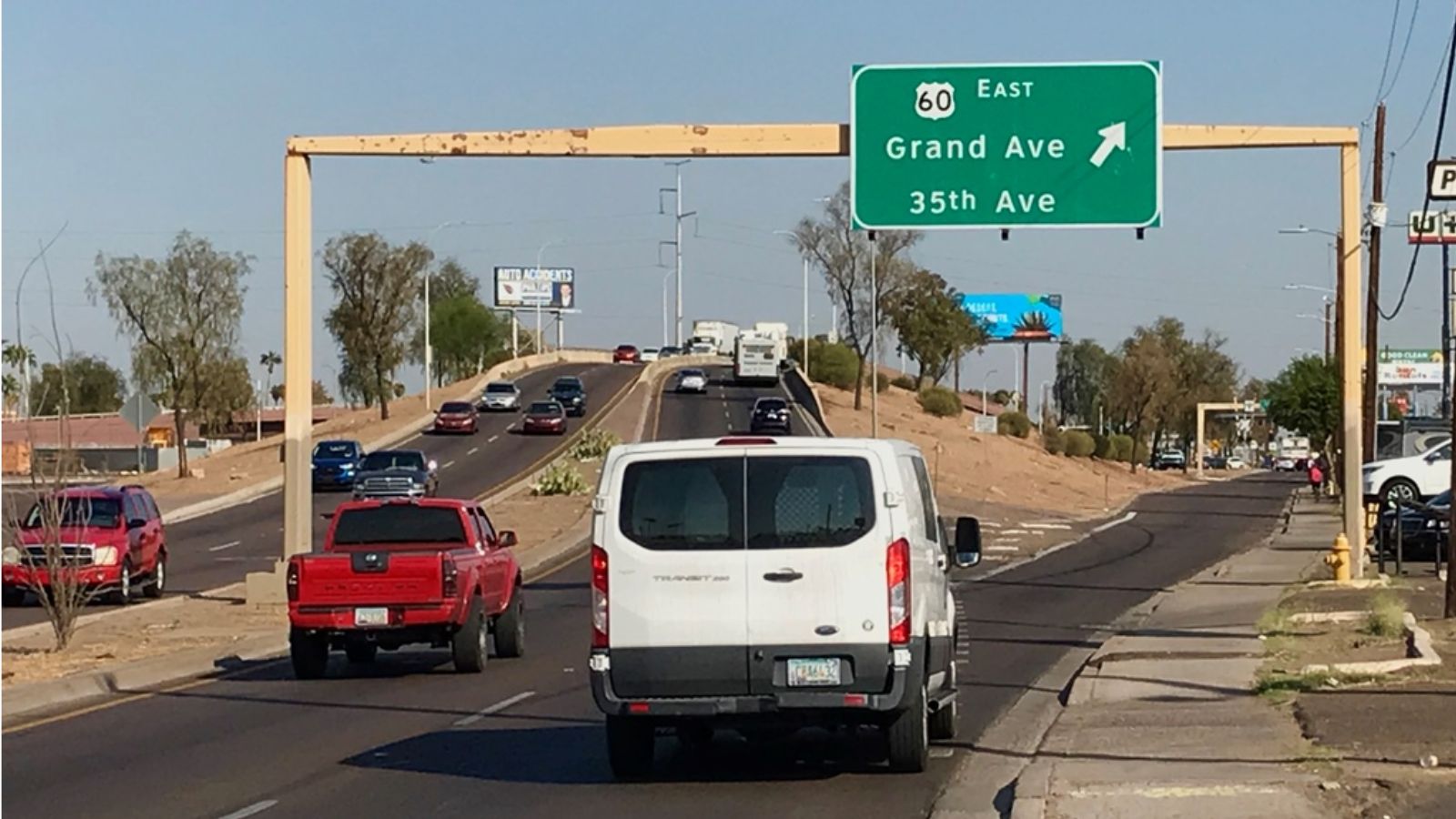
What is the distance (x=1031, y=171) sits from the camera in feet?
84.8

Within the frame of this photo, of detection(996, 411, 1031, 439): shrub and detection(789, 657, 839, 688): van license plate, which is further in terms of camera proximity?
detection(996, 411, 1031, 439): shrub

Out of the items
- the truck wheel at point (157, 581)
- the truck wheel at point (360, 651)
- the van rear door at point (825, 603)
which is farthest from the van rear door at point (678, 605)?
the truck wheel at point (157, 581)

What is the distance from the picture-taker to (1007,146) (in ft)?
85.0

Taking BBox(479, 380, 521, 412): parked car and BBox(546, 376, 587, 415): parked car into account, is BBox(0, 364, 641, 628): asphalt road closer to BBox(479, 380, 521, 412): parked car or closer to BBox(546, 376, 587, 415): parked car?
BBox(479, 380, 521, 412): parked car

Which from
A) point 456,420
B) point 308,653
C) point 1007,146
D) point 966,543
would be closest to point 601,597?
point 966,543

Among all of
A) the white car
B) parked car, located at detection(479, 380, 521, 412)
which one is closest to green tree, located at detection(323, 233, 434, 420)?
parked car, located at detection(479, 380, 521, 412)

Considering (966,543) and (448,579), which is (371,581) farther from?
(966,543)

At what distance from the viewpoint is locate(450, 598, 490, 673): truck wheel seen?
20.4m

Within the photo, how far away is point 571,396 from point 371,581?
2981 inches

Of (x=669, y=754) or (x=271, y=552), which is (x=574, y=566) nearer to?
(x=271, y=552)

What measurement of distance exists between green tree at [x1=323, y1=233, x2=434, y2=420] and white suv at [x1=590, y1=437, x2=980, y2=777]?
84020 mm

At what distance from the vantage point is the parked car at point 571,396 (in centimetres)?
9400

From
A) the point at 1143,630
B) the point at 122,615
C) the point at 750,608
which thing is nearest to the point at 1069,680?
the point at 1143,630

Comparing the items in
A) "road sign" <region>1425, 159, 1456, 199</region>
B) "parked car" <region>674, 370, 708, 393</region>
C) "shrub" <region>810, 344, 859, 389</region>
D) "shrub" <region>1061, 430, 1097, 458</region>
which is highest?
"road sign" <region>1425, 159, 1456, 199</region>
